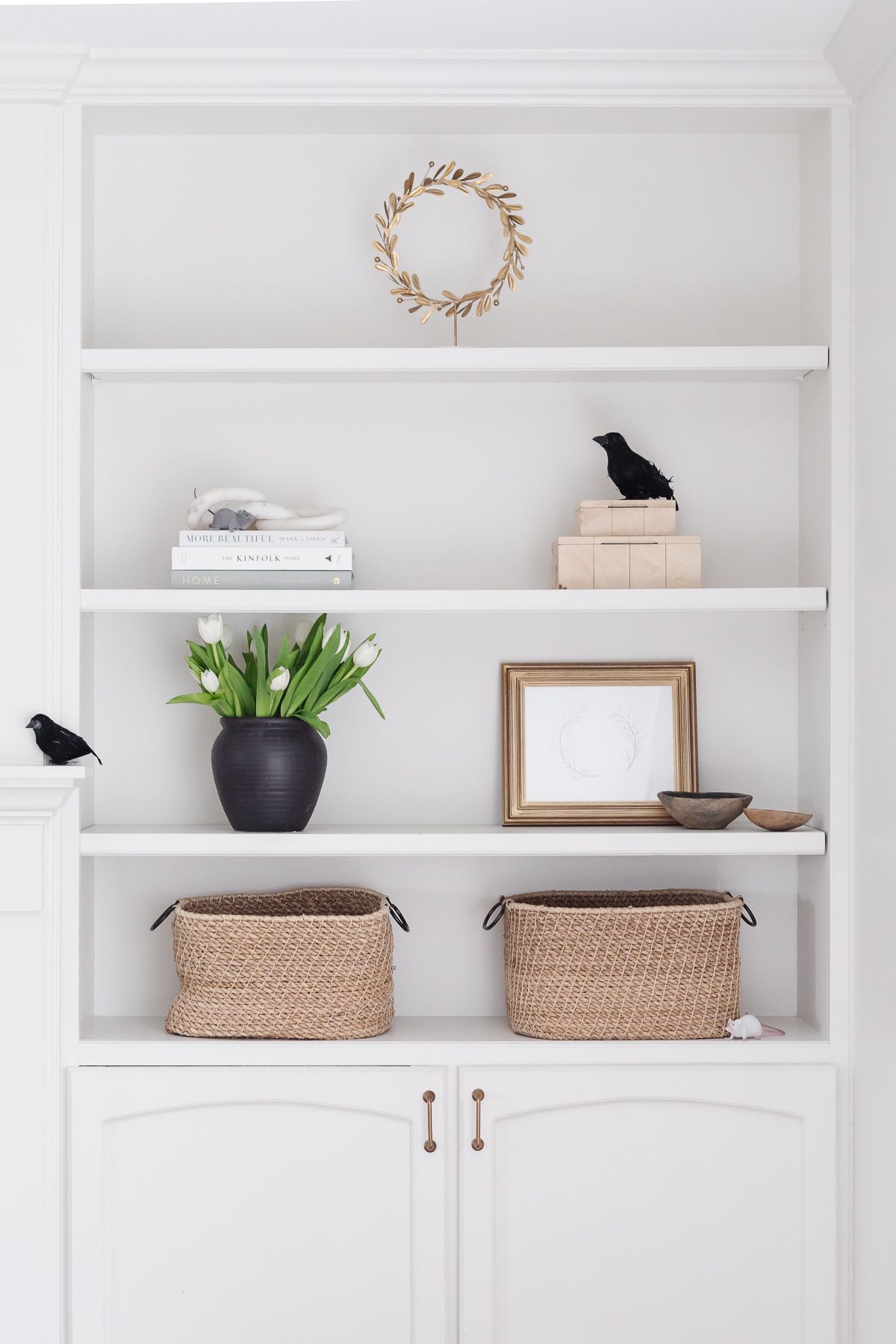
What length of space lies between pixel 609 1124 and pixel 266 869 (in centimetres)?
77

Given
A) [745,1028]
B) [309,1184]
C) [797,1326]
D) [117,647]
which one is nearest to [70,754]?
[117,647]

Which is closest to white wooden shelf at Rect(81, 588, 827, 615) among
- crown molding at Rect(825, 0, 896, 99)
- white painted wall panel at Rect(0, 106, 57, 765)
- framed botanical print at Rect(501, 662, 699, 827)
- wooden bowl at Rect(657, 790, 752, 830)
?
white painted wall panel at Rect(0, 106, 57, 765)

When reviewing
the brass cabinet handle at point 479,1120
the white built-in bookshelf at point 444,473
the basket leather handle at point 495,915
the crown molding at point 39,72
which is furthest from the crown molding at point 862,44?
the brass cabinet handle at point 479,1120

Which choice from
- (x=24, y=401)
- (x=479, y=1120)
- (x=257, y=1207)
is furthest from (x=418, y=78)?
(x=257, y=1207)

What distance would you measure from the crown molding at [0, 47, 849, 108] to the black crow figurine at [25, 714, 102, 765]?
1.08 meters

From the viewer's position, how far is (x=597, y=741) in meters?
2.15

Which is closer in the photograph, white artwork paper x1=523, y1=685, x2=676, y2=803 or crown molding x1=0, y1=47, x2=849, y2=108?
crown molding x1=0, y1=47, x2=849, y2=108

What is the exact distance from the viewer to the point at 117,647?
7.13 feet

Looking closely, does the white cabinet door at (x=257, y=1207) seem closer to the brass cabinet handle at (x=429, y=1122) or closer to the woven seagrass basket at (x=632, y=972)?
the brass cabinet handle at (x=429, y=1122)

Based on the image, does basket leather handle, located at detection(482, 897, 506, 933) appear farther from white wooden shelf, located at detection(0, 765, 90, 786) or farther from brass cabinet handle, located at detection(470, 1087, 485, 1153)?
white wooden shelf, located at detection(0, 765, 90, 786)

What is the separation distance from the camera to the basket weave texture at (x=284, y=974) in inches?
76.5

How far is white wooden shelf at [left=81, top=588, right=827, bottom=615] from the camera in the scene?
195cm

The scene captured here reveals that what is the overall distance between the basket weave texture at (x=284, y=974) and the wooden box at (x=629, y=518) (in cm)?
78

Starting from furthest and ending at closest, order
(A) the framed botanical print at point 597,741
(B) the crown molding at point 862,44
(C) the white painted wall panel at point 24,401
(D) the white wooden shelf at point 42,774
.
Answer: (A) the framed botanical print at point 597,741, (C) the white painted wall panel at point 24,401, (D) the white wooden shelf at point 42,774, (B) the crown molding at point 862,44
